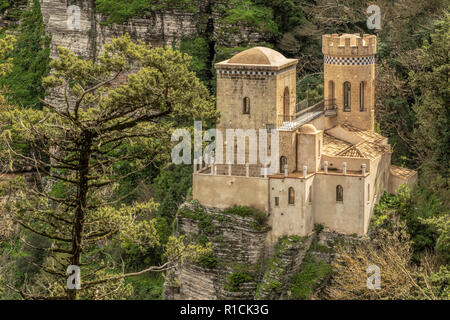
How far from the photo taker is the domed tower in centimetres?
5191

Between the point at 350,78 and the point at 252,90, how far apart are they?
5.38 metres

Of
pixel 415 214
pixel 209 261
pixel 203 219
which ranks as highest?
pixel 203 219

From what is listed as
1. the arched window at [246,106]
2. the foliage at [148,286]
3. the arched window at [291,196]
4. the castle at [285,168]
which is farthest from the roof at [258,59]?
the foliage at [148,286]

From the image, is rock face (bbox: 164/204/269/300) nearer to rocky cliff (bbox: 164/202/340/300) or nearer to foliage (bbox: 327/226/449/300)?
rocky cliff (bbox: 164/202/340/300)

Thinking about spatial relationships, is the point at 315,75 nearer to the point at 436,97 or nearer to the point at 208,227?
the point at 436,97

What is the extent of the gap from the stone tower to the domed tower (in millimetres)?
3384

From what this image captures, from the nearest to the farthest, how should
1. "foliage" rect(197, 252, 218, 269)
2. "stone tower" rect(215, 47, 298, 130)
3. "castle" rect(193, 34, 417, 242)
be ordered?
"castle" rect(193, 34, 417, 242) → "stone tower" rect(215, 47, 298, 130) → "foliage" rect(197, 252, 218, 269)

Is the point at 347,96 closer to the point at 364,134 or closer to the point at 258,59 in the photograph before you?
the point at 364,134

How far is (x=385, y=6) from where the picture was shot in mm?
64375

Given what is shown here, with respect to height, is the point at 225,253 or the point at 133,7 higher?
the point at 133,7

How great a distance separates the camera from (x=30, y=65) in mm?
74312

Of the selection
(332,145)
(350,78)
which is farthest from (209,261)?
(350,78)

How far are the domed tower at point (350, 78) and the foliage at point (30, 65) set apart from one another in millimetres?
25518

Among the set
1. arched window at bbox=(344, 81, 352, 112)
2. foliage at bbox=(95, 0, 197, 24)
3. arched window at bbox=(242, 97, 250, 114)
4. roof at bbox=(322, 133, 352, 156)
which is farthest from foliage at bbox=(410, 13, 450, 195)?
foliage at bbox=(95, 0, 197, 24)
